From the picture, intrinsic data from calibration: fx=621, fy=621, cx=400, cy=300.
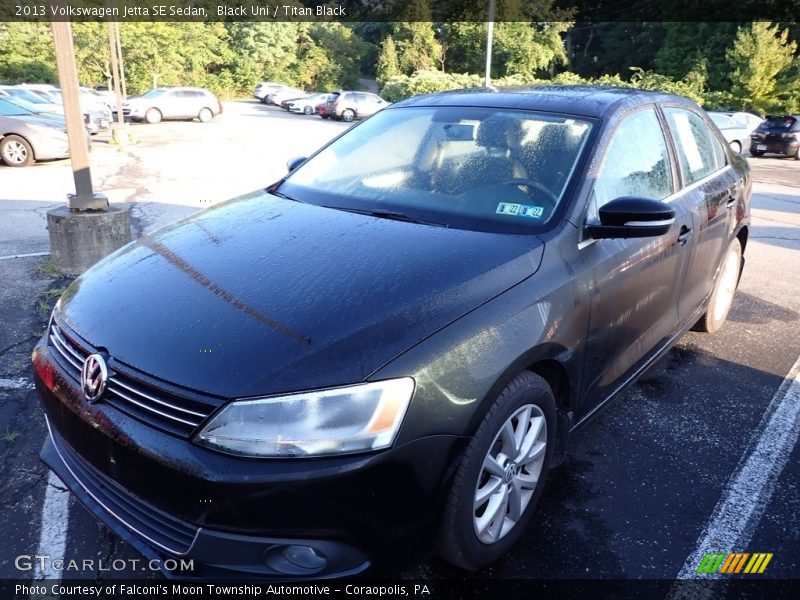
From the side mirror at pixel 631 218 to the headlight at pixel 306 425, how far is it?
4.24 ft

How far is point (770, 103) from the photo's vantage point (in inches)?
1272

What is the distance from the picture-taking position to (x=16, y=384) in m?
3.57

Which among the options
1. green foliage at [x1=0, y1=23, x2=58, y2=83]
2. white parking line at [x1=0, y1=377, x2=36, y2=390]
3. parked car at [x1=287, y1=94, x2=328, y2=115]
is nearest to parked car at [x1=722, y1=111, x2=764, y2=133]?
white parking line at [x1=0, y1=377, x2=36, y2=390]

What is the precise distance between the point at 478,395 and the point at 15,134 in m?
12.9

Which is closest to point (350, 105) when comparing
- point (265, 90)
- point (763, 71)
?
point (265, 90)

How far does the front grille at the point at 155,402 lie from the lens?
1761 mm

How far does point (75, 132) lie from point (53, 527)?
4.03 m

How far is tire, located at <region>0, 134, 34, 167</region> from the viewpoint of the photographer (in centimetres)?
1178

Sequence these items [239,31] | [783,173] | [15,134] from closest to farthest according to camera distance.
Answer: [15,134] → [783,173] → [239,31]

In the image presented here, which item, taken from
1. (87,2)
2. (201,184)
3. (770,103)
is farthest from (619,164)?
(87,2)

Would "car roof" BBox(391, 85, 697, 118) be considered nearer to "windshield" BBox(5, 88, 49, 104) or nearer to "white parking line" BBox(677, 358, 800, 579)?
"white parking line" BBox(677, 358, 800, 579)

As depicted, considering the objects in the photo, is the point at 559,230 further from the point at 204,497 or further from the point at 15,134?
the point at 15,134

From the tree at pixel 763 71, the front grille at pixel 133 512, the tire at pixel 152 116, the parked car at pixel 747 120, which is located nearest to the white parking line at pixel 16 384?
the front grille at pixel 133 512

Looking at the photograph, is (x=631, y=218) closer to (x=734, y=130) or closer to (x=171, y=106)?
(x=734, y=130)
